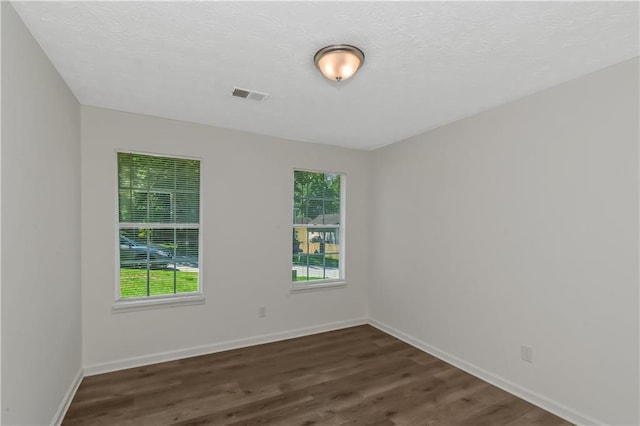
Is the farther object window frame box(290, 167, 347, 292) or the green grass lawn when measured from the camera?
window frame box(290, 167, 347, 292)

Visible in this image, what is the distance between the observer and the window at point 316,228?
166 inches

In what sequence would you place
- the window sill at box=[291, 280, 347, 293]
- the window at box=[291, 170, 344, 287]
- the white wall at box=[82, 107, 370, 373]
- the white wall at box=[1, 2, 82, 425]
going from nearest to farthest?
the white wall at box=[1, 2, 82, 425] → the white wall at box=[82, 107, 370, 373] → the window sill at box=[291, 280, 347, 293] → the window at box=[291, 170, 344, 287]

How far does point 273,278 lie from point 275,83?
2.37 metres

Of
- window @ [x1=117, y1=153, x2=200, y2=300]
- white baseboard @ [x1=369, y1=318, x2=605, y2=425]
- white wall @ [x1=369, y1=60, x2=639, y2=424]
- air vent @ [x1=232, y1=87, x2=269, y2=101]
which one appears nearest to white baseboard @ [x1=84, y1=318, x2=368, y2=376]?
window @ [x1=117, y1=153, x2=200, y2=300]

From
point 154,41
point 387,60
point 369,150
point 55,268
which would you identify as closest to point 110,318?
point 55,268

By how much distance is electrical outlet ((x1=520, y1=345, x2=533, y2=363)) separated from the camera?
104 inches

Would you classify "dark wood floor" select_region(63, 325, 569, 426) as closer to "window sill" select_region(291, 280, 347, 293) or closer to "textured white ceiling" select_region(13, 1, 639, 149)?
"window sill" select_region(291, 280, 347, 293)

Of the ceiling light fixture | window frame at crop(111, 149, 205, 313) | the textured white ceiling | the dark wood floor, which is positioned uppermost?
the textured white ceiling

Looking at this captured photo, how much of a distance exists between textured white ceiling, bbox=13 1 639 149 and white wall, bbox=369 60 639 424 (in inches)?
13.3

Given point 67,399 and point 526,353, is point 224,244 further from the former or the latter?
point 526,353

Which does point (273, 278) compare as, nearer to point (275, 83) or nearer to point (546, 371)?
point (275, 83)

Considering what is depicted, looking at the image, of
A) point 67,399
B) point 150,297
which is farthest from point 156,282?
point 67,399

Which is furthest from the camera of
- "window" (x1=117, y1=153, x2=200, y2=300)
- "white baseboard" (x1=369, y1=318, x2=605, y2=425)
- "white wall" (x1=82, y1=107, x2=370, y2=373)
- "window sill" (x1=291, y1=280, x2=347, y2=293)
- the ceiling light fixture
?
"window sill" (x1=291, y1=280, x2=347, y2=293)

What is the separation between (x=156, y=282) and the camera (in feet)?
11.0
